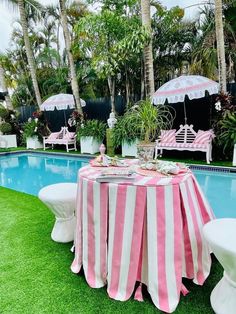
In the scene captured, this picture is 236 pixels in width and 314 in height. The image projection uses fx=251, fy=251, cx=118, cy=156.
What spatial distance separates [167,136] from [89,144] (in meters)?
2.99

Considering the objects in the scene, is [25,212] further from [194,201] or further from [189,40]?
[189,40]

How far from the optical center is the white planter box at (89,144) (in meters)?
9.15

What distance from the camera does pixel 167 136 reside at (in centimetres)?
762

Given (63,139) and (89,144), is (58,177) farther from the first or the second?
(63,139)

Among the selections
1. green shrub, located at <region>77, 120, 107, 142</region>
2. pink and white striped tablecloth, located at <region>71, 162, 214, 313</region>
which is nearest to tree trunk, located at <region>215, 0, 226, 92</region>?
green shrub, located at <region>77, 120, 107, 142</region>

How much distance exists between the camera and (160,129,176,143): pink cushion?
7.52 m

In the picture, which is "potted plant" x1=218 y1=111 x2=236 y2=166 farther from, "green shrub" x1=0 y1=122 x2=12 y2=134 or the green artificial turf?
"green shrub" x1=0 y1=122 x2=12 y2=134

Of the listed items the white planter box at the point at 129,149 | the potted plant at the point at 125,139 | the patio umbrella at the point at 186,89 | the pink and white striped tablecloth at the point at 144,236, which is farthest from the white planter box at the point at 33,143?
the pink and white striped tablecloth at the point at 144,236

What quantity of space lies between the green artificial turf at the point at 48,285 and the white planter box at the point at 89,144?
241 inches

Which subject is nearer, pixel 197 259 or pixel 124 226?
pixel 124 226

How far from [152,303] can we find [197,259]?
49cm

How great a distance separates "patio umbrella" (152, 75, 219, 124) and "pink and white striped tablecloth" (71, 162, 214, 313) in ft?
15.7

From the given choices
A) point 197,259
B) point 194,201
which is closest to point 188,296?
point 197,259

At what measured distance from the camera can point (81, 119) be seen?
31.8ft
